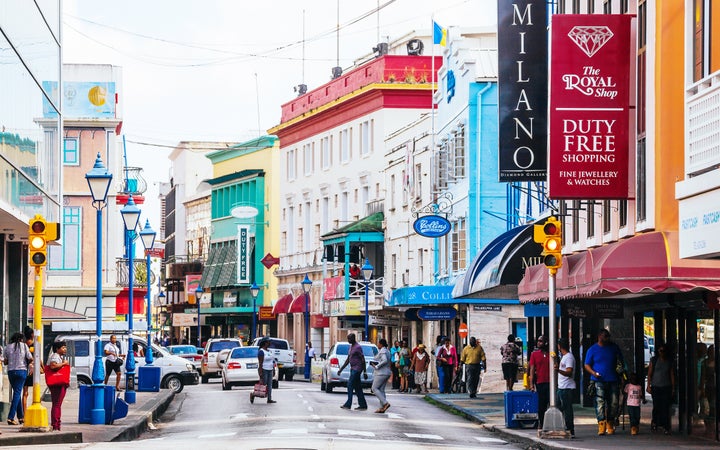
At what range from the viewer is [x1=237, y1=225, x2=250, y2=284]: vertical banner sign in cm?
10025

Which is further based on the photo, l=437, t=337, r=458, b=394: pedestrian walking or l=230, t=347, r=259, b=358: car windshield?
l=230, t=347, r=259, b=358: car windshield

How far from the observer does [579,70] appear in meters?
27.2

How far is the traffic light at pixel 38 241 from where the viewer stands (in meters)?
25.1

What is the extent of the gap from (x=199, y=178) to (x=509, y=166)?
336 ft

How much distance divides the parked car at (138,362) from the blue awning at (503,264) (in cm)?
1327

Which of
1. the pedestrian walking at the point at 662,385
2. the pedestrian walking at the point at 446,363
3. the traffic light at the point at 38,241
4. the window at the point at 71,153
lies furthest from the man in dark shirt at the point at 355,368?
the window at the point at 71,153

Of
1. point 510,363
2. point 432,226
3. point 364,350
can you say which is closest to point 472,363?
point 510,363

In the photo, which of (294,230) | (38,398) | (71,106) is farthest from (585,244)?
(294,230)

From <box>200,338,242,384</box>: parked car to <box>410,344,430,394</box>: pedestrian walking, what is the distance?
1195 centimetres

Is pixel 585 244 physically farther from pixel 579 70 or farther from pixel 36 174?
pixel 36 174

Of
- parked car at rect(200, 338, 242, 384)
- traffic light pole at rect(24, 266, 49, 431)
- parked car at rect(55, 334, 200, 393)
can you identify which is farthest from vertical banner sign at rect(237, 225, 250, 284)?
traffic light pole at rect(24, 266, 49, 431)

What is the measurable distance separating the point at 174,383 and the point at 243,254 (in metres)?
49.2

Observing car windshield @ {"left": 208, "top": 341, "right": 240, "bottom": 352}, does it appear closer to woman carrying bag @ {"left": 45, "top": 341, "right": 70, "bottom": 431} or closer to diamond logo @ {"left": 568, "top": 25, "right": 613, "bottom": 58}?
woman carrying bag @ {"left": 45, "top": 341, "right": 70, "bottom": 431}

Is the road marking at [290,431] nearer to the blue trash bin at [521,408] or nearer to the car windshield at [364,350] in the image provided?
the blue trash bin at [521,408]
